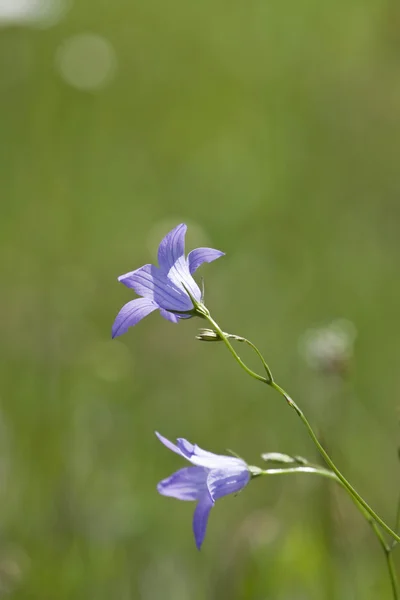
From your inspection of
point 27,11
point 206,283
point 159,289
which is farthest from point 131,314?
point 206,283

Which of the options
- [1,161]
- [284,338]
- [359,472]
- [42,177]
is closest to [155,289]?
[359,472]

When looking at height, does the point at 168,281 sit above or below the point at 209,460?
above

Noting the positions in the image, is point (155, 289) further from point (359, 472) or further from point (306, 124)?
point (306, 124)

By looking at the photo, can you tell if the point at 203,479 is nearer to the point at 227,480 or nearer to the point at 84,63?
the point at 227,480

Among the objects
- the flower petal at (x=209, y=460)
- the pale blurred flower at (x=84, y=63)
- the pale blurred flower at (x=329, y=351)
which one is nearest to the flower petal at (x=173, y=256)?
the flower petal at (x=209, y=460)

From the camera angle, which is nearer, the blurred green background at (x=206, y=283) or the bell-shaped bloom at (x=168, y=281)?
the bell-shaped bloom at (x=168, y=281)

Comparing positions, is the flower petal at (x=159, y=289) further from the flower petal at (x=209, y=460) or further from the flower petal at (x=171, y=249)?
the flower petal at (x=209, y=460)

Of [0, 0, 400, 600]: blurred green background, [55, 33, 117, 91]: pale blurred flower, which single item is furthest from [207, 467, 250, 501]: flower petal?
[55, 33, 117, 91]: pale blurred flower
